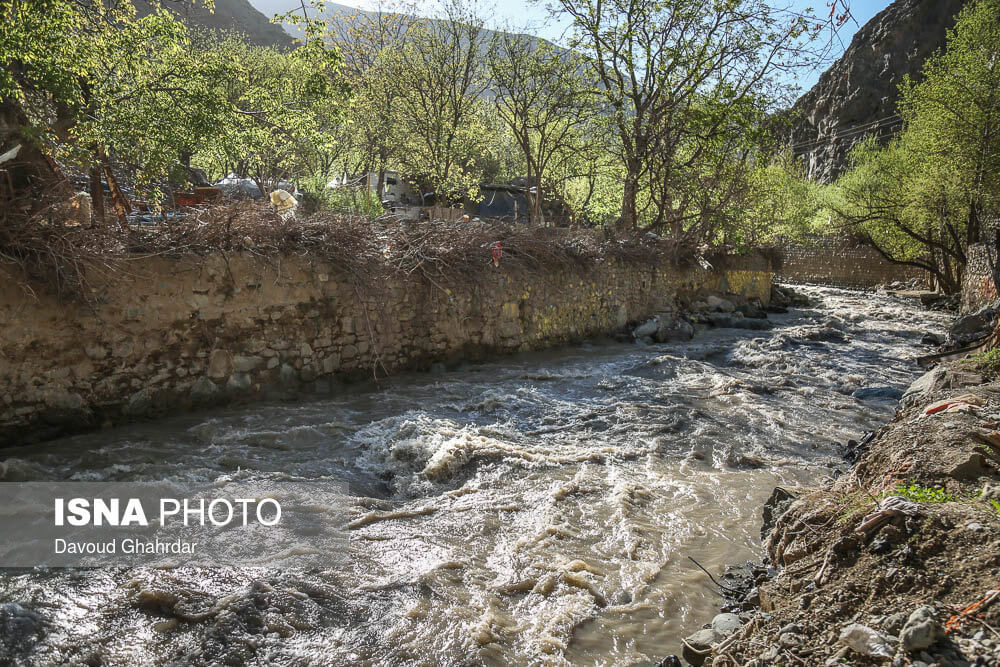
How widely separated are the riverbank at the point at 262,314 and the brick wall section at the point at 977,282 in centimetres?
974

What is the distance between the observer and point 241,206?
6828 mm

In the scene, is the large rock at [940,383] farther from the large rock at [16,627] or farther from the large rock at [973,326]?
the large rock at [16,627]

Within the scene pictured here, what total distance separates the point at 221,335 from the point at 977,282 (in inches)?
659

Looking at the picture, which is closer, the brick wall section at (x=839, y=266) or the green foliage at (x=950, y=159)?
the green foliage at (x=950, y=159)

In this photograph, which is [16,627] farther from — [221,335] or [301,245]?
[301,245]

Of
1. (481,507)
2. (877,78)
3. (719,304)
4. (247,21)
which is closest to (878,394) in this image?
(481,507)

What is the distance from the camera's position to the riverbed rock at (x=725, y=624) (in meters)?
2.67

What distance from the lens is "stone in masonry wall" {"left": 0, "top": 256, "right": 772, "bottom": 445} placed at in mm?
5402

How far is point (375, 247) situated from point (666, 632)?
6621 mm

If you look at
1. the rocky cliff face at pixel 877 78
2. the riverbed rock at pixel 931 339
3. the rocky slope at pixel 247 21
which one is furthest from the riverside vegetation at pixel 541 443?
the rocky slope at pixel 247 21

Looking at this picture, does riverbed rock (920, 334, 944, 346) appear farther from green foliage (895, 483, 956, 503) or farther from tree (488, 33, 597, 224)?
green foliage (895, 483, 956, 503)

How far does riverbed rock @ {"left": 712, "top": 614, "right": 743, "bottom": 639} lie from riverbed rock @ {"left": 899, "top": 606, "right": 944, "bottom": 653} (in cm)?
89

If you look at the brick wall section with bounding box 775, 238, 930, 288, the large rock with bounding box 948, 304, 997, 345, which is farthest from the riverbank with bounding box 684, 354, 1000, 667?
the brick wall section with bounding box 775, 238, 930, 288

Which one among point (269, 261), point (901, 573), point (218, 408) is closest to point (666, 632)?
point (901, 573)
